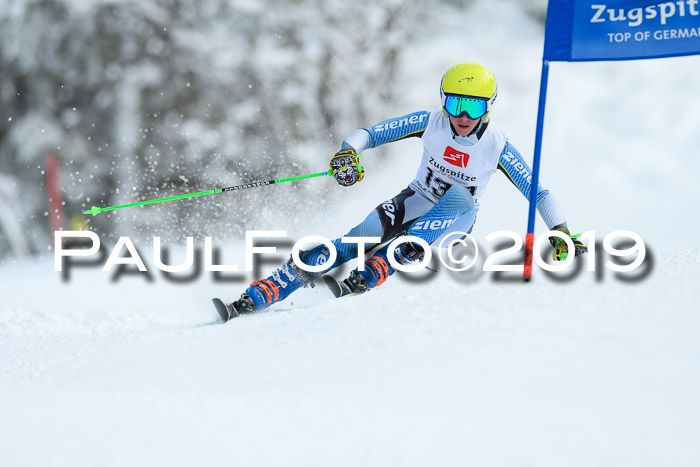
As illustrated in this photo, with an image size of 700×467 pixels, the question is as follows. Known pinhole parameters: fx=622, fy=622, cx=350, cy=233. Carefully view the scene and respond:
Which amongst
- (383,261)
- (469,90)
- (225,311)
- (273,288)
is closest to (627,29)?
(469,90)

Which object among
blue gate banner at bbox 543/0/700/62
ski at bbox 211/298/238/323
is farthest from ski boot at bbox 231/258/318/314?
blue gate banner at bbox 543/0/700/62

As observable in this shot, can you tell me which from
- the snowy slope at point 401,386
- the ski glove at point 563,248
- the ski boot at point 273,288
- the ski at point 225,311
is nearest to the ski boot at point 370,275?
the ski boot at point 273,288

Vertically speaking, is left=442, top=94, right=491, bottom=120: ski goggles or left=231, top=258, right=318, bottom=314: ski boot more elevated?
left=442, top=94, right=491, bottom=120: ski goggles

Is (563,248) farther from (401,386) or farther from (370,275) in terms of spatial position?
(401,386)

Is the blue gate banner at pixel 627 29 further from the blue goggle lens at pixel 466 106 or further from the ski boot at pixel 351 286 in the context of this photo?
the ski boot at pixel 351 286

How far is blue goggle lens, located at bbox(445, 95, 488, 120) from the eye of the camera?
3368 millimetres

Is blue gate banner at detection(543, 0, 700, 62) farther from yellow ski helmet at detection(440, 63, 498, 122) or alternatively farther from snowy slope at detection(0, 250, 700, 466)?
snowy slope at detection(0, 250, 700, 466)

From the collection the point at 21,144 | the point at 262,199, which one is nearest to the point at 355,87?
the point at 262,199

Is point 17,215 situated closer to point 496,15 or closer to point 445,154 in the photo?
point 445,154

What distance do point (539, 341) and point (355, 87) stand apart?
30.4 ft

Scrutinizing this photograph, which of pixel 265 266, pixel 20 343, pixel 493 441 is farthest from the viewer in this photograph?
pixel 265 266

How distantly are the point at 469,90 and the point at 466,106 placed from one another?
0.30ft

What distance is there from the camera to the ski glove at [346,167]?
356 cm

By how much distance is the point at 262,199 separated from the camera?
9773 mm
